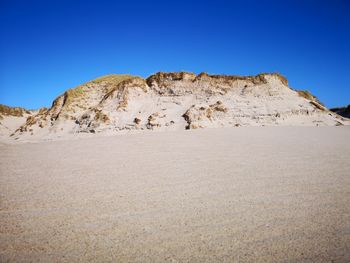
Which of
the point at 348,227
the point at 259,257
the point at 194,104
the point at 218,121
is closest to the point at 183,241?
the point at 259,257

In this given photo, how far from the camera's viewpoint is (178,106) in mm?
13180

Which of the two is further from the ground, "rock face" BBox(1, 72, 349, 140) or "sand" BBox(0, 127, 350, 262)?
"rock face" BBox(1, 72, 349, 140)

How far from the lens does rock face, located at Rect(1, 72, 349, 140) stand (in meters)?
11.9

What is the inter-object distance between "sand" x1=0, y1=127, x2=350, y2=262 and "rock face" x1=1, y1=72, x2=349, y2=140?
730 centimetres

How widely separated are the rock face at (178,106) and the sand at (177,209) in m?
7.30

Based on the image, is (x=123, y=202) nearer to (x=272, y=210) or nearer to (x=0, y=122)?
(x=272, y=210)

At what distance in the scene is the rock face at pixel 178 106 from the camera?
1195 cm

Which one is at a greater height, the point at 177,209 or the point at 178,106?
the point at 178,106

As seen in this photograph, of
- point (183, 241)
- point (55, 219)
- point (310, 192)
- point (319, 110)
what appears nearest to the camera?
point (183, 241)

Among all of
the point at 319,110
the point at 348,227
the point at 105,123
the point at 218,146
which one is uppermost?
the point at 319,110

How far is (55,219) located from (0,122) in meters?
19.5

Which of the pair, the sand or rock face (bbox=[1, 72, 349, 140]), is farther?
rock face (bbox=[1, 72, 349, 140])

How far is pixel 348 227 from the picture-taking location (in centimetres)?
201

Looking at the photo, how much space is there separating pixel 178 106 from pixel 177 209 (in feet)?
36.2
